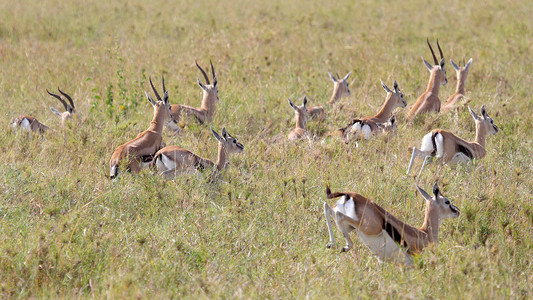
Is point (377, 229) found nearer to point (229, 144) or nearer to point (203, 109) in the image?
point (229, 144)

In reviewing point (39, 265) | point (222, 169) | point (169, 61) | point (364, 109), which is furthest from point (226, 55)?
point (39, 265)

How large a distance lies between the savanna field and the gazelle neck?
0.30 metres

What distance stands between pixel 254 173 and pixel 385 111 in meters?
2.11

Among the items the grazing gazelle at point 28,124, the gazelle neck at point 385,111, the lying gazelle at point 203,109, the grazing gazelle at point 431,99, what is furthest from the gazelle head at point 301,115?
the grazing gazelle at point 28,124

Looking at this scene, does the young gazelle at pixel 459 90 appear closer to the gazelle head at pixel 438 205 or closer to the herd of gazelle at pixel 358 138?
the herd of gazelle at pixel 358 138

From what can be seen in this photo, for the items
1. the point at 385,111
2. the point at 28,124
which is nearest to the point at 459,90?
the point at 385,111

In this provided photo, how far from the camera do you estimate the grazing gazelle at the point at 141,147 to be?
16.5 ft

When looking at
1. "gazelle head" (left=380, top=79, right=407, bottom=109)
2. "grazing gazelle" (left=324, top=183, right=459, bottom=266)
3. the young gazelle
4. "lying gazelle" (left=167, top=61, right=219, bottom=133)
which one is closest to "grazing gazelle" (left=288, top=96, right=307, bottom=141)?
"gazelle head" (left=380, top=79, right=407, bottom=109)

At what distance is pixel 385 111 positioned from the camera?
267 inches

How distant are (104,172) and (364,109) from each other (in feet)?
11.2

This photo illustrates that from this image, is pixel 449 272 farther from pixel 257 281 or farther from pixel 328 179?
pixel 328 179

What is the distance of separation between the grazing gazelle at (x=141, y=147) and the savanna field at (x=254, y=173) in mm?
136

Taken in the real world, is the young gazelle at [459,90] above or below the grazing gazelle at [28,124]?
above

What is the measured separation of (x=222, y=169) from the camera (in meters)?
5.38
